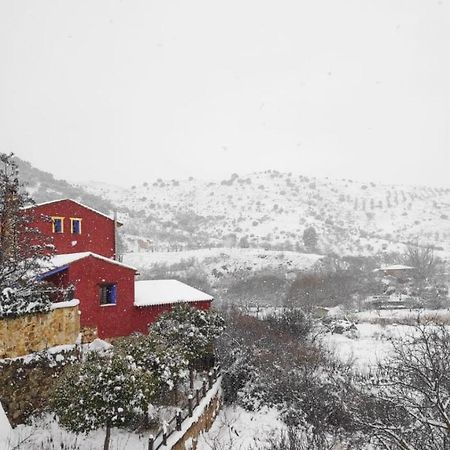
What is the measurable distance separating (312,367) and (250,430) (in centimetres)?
517

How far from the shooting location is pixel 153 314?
22281mm

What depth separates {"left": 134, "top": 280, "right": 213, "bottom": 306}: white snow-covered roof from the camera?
22.3 meters

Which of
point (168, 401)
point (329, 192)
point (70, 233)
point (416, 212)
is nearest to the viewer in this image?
point (168, 401)

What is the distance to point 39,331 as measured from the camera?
514 inches

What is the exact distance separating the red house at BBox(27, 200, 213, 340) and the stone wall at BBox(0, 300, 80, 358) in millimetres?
2054

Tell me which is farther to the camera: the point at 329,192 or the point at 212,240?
the point at 329,192

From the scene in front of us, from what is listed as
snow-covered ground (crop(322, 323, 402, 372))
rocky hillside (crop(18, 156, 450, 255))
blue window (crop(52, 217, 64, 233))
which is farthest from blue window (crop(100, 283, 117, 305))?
rocky hillside (crop(18, 156, 450, 255))

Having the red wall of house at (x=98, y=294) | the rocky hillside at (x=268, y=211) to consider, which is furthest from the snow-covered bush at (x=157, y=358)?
the rocky hillside at (x=268, y=211)

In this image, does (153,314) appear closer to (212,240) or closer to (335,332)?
(335,332)

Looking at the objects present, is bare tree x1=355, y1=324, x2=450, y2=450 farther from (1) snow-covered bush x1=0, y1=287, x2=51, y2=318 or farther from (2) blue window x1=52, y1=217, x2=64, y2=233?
(2) blue window x1=52, y1=217, x2=64, y2=233

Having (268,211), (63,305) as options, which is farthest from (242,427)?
(268,211)

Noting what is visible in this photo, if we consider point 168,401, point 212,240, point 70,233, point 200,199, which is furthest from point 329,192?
point 168,401

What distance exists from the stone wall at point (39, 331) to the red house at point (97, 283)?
205cm

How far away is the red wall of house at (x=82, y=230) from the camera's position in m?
25.3
